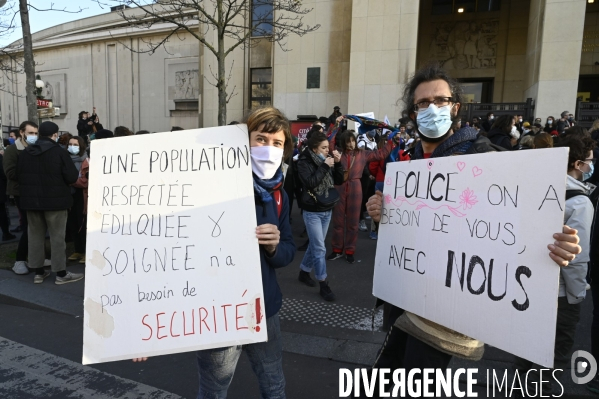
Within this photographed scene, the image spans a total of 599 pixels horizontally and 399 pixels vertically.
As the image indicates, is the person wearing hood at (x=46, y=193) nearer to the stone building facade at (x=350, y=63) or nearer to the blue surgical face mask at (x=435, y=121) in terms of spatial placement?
the blue surgical face mask at (x=435, y=121)

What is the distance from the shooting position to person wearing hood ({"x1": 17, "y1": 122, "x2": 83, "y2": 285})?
16.3ft

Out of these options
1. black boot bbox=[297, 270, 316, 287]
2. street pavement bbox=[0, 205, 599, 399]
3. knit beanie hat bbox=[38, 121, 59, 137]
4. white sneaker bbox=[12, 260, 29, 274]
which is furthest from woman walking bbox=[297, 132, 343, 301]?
white sneaker bbox=[12, 260, 29, 274]

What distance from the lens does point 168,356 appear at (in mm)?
3625

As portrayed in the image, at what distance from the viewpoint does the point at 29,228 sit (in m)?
5.19

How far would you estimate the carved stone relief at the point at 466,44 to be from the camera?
67.7ft

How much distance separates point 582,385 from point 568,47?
15.3m

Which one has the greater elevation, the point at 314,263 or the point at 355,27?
the point at 355,27

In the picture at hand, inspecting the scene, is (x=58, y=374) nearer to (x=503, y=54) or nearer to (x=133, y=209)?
(x=133, y=209)

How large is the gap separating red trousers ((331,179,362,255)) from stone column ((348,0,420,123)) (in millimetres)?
11484

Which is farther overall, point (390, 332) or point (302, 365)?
point (302, 365)

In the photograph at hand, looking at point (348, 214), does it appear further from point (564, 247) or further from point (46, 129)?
point (564, 247)

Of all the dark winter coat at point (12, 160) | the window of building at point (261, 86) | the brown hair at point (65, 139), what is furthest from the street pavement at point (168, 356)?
the window of building at point (261, 86)

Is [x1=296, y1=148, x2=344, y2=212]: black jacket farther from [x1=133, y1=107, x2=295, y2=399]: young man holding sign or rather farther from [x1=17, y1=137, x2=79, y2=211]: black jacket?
[x1=17, y1=137, x2=79, y2=211]: black jacket

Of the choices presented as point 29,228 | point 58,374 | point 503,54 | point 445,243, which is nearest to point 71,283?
point 29,228
